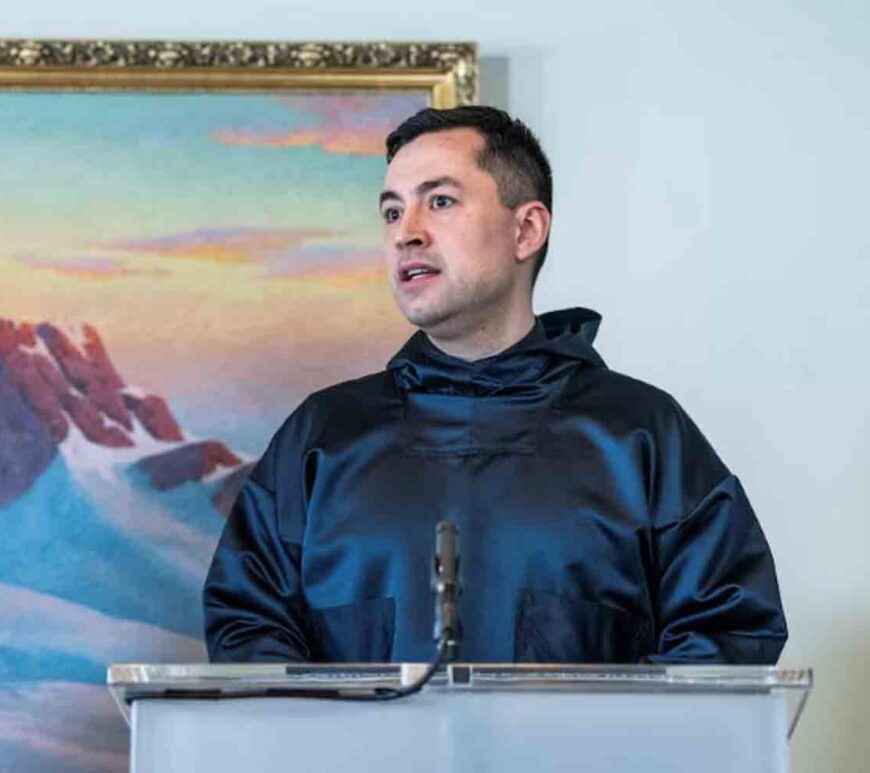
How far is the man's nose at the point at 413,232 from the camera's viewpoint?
220 centimetres

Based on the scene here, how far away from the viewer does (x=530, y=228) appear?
229cm

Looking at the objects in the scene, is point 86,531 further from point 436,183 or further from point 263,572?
point 436,183

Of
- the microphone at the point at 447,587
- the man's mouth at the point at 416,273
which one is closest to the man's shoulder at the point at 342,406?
the man's mouth at the point at 416,273

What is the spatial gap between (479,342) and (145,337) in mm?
521

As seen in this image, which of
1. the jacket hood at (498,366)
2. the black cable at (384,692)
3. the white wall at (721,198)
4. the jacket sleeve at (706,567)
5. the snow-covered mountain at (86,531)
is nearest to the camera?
the black cable at (384,692)

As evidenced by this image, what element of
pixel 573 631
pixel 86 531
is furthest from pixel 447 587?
pixel 86 531

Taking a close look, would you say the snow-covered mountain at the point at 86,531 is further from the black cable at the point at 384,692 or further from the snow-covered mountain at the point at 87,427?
the black cable at the point at 384,692

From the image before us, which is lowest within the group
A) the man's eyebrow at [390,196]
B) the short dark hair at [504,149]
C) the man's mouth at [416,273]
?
the man's mouth at [416,273]

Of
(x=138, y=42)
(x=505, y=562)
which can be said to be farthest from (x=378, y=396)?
(x=138, y=42)

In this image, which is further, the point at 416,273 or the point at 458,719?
the point at 416,273

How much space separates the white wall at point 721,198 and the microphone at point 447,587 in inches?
42.3

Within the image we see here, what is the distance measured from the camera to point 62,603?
2.48 meters

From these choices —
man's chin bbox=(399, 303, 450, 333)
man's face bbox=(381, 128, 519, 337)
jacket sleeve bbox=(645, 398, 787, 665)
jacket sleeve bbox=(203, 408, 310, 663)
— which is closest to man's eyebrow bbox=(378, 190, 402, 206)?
man's face bbox=(381, 128, 519, 337)

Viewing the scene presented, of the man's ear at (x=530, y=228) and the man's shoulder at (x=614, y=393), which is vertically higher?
the man's ear at (x=530, y=228)
